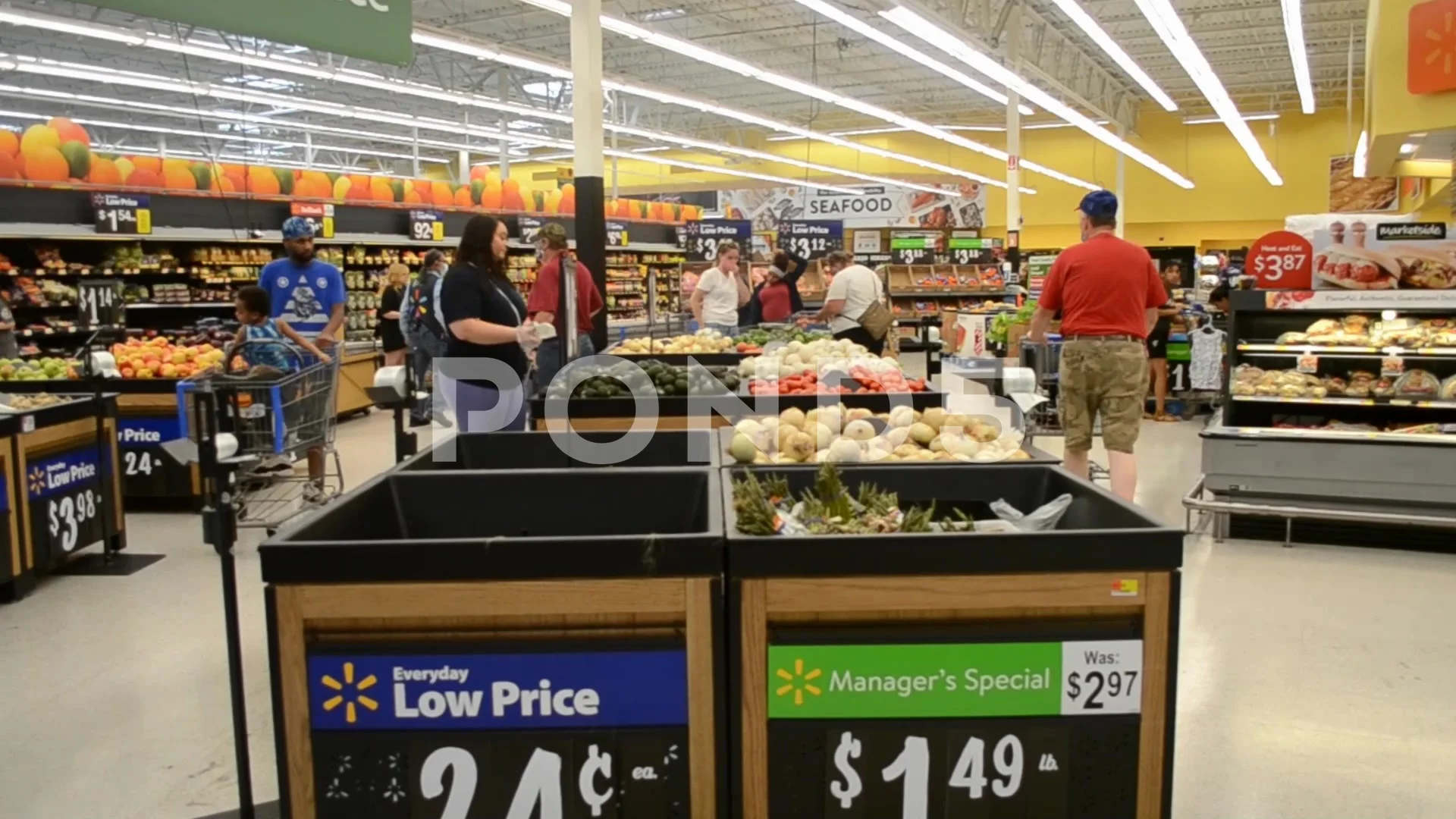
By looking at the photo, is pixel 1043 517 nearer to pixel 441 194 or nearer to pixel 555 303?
pixel 555 303

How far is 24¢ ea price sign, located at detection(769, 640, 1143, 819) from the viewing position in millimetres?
1936

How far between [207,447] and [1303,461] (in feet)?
17.3

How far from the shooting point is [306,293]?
654 centimetres

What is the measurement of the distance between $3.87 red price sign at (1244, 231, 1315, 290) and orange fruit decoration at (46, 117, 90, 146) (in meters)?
11.1

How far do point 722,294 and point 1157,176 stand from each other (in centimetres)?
2492

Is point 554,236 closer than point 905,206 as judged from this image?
Yes

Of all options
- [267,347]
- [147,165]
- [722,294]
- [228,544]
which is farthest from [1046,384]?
[147,165]

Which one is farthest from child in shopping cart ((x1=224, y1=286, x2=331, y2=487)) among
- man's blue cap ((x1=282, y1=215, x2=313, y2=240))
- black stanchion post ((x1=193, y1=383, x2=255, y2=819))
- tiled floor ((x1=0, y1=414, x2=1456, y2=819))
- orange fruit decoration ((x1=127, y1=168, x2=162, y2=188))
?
orange fruit decoration ((x1=127, y1=168, x2=162, y2=188))

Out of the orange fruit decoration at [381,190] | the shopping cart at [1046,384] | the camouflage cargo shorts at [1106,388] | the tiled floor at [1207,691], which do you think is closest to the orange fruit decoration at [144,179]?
the orange fruit decoration at [381,190]

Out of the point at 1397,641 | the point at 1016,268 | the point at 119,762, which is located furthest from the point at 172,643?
the point at 1016,268

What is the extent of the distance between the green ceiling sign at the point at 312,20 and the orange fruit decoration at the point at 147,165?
915 centimetres

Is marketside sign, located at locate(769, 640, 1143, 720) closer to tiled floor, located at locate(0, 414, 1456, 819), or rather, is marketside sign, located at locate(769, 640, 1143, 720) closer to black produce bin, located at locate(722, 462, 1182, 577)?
black produce bin, located at locate(722, 462, 1182, 577)

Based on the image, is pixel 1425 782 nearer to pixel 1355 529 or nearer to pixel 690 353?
pixel 1355 529

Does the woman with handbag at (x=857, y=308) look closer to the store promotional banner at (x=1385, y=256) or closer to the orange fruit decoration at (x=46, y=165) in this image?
the store promotional banner at (x=1385, y=256)
